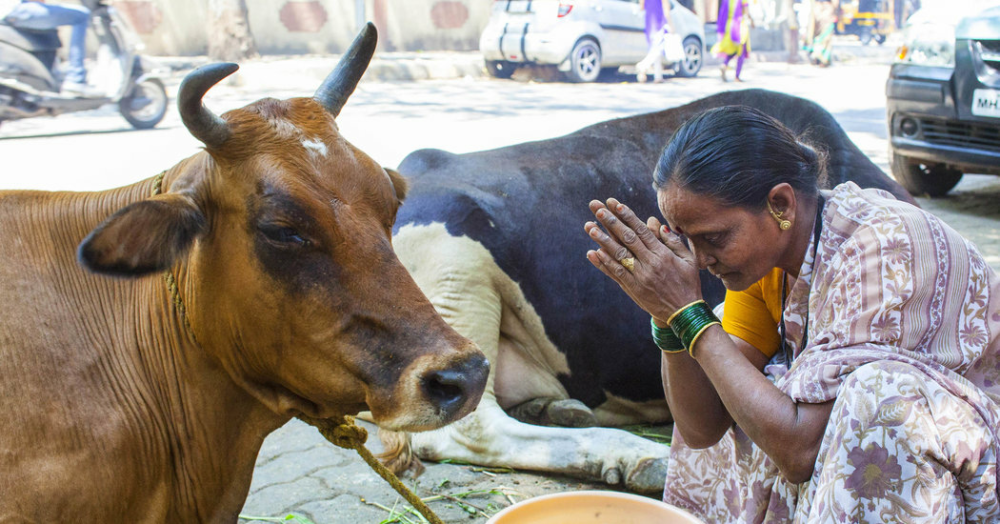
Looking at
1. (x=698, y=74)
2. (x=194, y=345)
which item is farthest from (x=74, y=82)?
(x=698, y=74)

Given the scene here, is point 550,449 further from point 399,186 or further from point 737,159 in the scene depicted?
point 737,159

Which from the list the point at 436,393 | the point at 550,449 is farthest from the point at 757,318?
the point at 436,393

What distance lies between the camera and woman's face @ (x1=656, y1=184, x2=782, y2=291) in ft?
8.05

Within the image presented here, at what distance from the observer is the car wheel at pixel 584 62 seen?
18125 millimetres

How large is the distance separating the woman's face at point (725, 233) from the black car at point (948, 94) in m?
5.74

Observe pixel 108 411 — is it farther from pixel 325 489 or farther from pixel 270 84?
pixel 270 84

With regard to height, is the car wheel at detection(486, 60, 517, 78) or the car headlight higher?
the car headlight

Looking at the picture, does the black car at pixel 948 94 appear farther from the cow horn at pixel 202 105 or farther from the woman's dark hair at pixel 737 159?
the cow horn at pixel 202 105

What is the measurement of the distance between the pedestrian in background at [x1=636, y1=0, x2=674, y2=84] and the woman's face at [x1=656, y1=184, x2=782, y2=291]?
16.8m

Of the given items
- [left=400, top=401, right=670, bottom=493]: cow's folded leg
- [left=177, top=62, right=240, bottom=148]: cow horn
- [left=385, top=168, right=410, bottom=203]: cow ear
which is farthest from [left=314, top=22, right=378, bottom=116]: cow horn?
[left=400, top=401, right=670, bottom=493]: cow's folded leg

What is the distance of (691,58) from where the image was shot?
2053 centimetres

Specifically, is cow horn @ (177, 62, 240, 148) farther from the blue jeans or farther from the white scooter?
the blue jeans

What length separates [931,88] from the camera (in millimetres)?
7742

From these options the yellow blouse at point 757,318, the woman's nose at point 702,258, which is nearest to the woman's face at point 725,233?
the woman's nose at point 702,258
